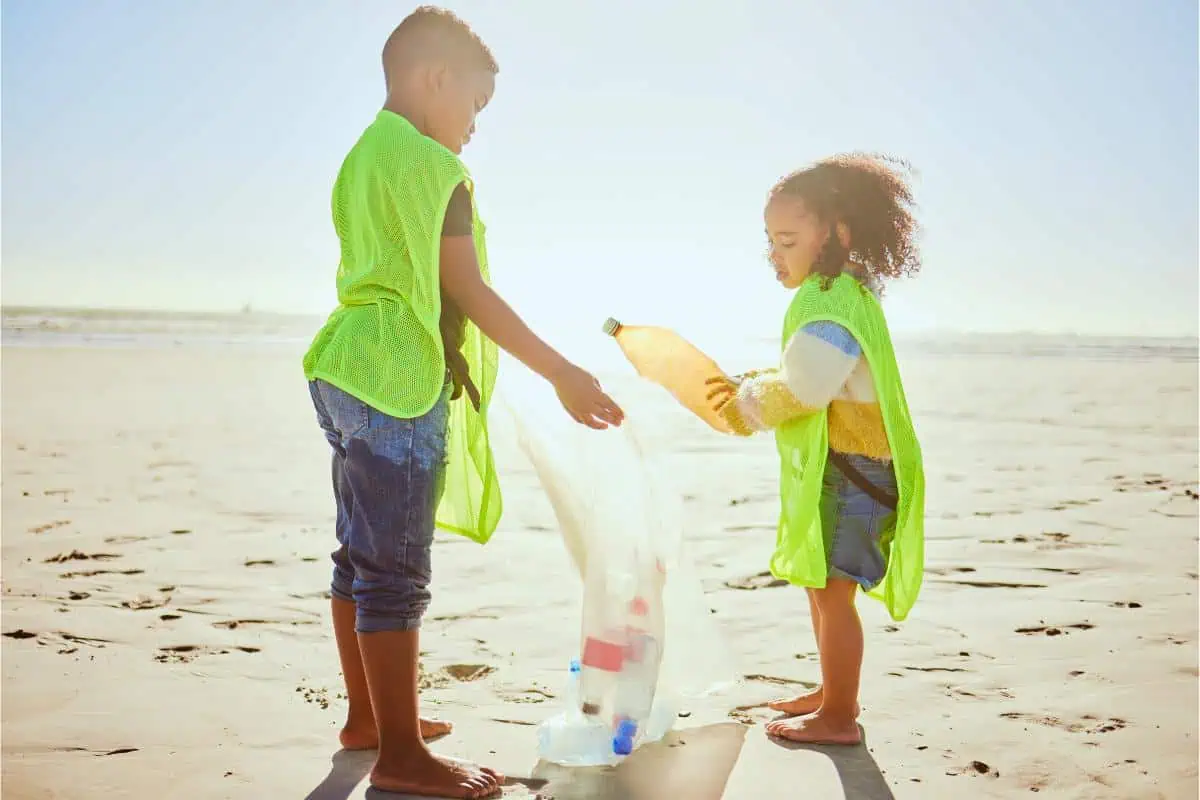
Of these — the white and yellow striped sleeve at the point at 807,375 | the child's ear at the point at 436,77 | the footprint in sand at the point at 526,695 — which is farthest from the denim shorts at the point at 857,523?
the child's ear at the point at 436,77

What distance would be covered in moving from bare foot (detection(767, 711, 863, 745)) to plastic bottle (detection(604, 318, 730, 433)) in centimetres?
82

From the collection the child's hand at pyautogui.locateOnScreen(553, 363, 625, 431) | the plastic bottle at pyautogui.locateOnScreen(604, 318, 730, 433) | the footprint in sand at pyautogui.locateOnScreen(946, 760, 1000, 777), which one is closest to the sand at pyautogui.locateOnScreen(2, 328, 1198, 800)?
the footprint in sand at pyautogui.locateOnScreen(946, 760, 1000, 777)

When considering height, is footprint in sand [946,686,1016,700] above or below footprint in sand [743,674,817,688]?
above

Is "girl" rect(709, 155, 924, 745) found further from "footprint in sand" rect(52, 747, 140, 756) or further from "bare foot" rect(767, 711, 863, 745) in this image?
"footprint in sand" rect(52, 747, 140, 756)

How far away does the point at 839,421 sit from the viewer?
297 centimetres

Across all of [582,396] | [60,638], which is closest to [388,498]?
[582,396]

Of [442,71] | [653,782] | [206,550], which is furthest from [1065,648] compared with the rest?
[206,550]

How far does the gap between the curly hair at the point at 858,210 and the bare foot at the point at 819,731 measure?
3.90 ft

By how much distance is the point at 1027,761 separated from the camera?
2.68 meters

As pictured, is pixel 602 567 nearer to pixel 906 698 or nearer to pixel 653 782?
pixel 653 782

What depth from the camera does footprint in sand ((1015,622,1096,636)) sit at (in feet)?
12.0

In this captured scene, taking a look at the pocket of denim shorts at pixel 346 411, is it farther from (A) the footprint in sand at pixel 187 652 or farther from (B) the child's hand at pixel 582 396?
(A) the footprint in sand at pixel 187 652

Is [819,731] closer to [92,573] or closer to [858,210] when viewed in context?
[858,210]

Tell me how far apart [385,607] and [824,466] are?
123 centimetres
